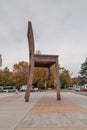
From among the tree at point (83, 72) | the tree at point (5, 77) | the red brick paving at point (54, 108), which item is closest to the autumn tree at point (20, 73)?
the tree at point (5, 77)

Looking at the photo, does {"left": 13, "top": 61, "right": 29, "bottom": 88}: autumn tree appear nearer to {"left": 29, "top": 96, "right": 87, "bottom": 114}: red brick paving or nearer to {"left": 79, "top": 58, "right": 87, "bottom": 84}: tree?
{"left": 79, "top": 58, "right": 87, "bottom": 84}: tree

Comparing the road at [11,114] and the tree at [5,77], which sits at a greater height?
the tree at [5,77]

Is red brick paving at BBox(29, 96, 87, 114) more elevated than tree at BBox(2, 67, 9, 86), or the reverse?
tree at BBox(2, 67, 9, 86)

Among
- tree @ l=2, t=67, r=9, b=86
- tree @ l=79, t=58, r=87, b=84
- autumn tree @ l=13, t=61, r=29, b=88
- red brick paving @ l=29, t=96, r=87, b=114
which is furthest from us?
tree @ l=79, t=58, r=87, b=84

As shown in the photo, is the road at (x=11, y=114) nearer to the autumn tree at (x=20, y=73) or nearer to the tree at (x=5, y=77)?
the autumn tree at (x=20, y=73)

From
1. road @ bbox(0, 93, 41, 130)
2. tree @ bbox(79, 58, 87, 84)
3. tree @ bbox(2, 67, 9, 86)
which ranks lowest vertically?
road @ bbox(0, 93, 41, 130)

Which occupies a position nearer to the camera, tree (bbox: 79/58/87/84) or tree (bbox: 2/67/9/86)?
tree (bbox: 2/67/9/86)

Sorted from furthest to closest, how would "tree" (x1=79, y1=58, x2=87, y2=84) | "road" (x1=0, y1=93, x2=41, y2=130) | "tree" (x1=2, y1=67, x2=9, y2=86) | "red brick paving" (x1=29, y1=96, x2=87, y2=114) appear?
"tree" (x1=79, y1=58, x2=87, y2=84)
"tree" (x1=2, y1=67, x2=9, y2=86)
"red brick paving" (x1=29, y1=96, x2=87, y2=114)
"road" (x1=0, y1=93, x2=41, y2=130)

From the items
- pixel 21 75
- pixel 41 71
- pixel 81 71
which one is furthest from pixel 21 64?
pixel 81 71

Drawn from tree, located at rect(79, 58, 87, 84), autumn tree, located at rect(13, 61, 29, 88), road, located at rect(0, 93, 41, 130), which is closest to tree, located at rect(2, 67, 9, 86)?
autumn tree, located at rect(13, 61, 29, 88)

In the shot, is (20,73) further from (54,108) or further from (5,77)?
(54,108)

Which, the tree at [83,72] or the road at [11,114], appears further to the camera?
the tree at [83,72]

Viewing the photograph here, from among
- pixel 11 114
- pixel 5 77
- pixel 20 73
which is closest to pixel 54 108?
pixel 11 114

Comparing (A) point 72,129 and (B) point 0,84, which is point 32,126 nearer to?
(A) point 72,129
